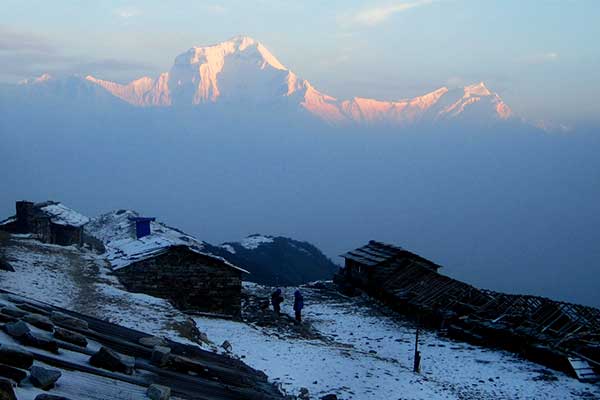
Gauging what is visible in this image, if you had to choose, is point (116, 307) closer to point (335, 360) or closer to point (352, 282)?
point (335, 360)

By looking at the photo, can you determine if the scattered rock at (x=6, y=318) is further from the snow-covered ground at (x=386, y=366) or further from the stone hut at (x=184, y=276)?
the stone hut at (x=184, y=276)

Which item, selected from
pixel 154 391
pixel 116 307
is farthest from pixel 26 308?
pixel 116 307

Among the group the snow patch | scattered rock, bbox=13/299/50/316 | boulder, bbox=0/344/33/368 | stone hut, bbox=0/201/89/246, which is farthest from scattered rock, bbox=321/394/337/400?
the snow patch

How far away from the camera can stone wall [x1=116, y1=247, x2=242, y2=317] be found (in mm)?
26906

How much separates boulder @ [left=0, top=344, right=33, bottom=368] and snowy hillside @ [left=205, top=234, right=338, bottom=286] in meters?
62.5

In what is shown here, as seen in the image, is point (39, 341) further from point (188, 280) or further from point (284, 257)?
point (284, 257)

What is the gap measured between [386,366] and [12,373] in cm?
1756

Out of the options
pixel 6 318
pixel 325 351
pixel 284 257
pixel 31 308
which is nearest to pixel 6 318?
pixel 6 318

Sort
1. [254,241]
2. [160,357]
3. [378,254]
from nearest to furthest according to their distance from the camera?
[160,357], [378,254], [254,241]

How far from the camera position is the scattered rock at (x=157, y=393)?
22.5ft

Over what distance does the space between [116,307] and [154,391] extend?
15048 millimetres

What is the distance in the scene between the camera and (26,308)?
10164 millimetres

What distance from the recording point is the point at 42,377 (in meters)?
5.98

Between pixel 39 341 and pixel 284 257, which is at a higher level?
pixel 39 341
